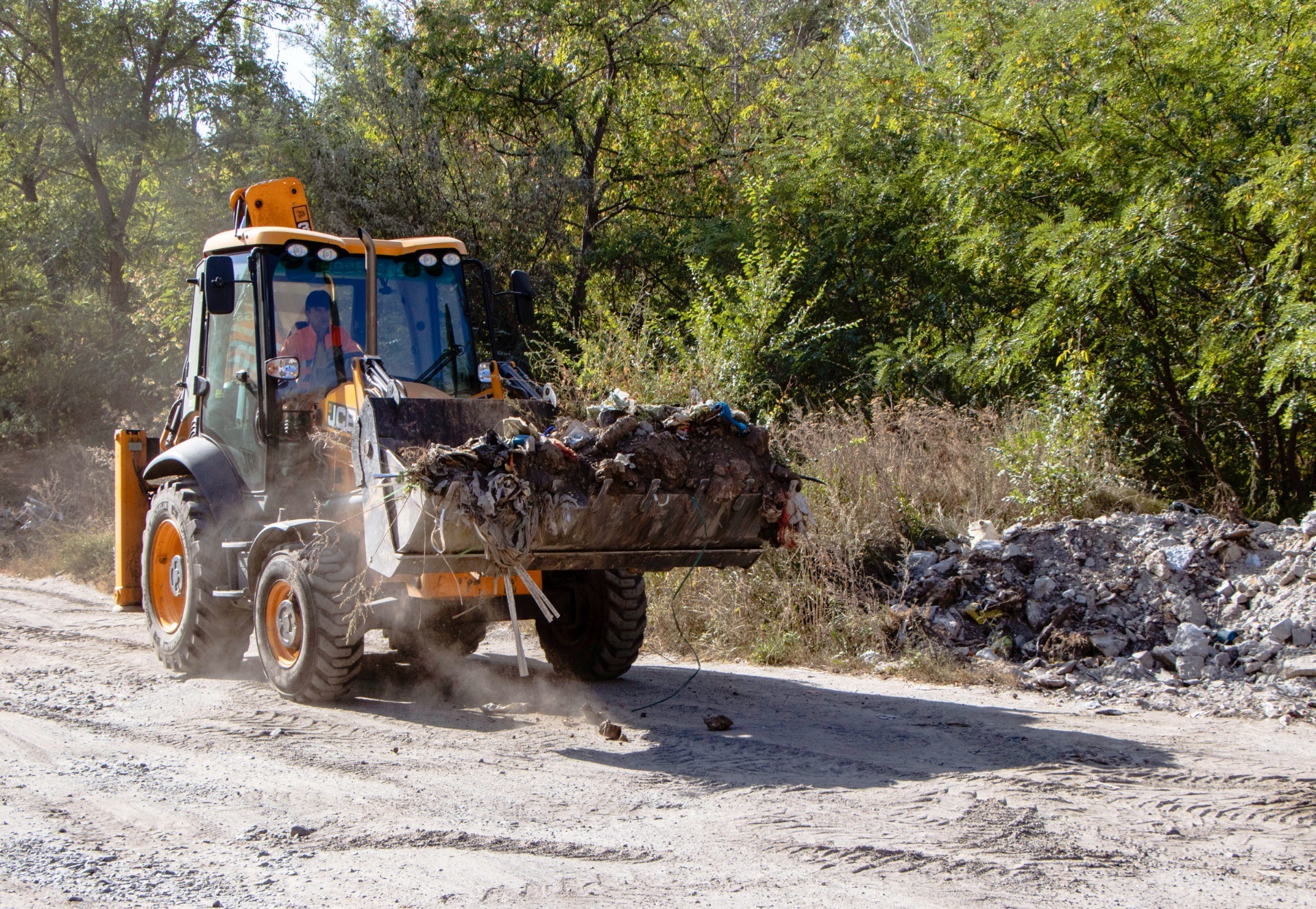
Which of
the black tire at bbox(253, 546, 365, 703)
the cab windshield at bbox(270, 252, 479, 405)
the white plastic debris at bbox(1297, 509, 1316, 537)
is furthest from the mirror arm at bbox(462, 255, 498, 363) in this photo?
the white plastic debris at bbox(1297, 509, 1316, 537)

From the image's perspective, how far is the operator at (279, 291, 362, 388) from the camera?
731 centimetres

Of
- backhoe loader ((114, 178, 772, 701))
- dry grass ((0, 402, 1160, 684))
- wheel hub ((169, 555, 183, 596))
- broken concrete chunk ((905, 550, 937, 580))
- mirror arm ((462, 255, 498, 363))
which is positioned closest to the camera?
backhoe loader ((114, 178, 772, 701))

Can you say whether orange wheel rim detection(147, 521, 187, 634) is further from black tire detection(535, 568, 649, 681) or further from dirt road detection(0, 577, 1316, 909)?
black tire detection(535, 568, 649, 681)

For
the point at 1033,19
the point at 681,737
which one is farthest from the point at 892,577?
the point at 1033,19

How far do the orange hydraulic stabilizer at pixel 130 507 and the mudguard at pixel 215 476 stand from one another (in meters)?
1.30

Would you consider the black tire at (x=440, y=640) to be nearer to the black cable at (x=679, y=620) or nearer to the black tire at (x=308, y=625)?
the black tire at (x=308, y=625)

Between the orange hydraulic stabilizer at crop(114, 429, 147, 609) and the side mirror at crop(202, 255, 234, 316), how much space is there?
260 cm

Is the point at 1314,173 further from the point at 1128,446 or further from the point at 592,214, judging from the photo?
the point at 592,214

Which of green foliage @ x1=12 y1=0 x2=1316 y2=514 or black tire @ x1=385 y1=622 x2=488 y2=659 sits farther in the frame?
green foliage @ x1=12 y1=0 x2=1316 y2=514

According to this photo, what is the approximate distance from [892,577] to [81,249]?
18.4m

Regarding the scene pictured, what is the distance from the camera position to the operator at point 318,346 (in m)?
7.31

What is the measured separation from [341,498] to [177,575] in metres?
2.21

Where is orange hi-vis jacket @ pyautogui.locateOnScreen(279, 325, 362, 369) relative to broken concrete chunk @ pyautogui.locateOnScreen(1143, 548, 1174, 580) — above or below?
above

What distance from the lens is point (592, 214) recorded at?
18.0 metres
